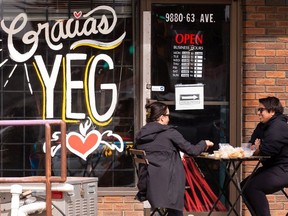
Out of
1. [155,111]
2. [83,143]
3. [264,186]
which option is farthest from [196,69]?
[264,186]

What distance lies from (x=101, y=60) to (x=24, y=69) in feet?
2.98

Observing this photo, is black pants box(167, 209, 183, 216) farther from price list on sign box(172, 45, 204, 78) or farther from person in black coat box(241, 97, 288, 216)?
price list on sign box(172, 45, 204, 78)

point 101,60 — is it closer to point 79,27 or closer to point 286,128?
point 79,27

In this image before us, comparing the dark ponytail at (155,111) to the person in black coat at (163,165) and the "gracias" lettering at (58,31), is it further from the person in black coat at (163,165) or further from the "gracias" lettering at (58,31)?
the "gracias" lettering at (58,31)

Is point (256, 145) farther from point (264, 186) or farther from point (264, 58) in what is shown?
point (264, 58)

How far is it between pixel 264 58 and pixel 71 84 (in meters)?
2.28

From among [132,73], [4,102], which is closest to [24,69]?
[4,102]

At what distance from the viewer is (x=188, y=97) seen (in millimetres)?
8867

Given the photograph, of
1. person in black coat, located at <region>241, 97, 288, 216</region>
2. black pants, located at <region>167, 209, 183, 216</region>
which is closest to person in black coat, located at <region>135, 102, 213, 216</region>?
black pants, located at <region>167, 209, 183, 216</region>

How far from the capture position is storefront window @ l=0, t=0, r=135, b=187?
8.78m

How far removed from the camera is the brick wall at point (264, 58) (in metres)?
8.73

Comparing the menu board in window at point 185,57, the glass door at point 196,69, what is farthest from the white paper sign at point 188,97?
the menu board in window at point 185,57

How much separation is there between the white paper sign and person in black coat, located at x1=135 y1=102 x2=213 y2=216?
5.06 feet

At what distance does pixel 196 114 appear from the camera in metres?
8.88
